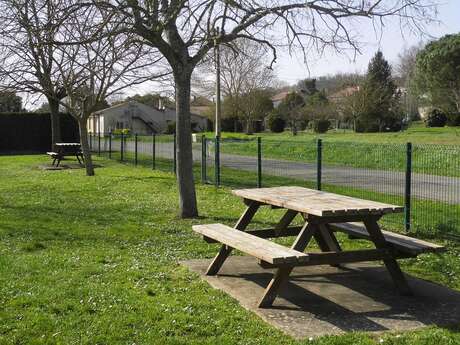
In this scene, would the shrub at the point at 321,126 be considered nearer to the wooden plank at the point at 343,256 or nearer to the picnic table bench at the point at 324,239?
the picnic table bench at the point at 324,239

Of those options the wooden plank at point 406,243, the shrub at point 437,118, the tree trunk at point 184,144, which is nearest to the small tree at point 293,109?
the shrub at point 437,118

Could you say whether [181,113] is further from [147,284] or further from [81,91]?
[81,91]

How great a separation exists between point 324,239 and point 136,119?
259ft

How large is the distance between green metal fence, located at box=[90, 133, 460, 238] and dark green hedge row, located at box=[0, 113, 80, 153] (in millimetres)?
15962

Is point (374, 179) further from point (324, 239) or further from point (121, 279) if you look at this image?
point (121, 279)

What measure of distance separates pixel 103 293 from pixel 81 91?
1834cm

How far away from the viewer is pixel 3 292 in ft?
19.9

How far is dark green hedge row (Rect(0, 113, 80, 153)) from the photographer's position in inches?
1547

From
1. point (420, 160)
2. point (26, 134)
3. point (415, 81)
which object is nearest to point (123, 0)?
point (420, 160)

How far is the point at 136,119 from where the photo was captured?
84438 mm

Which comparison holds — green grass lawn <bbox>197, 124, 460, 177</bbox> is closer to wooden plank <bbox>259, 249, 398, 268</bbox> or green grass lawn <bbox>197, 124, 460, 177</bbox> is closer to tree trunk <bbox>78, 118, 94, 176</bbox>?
wooden plank <bbox>259, 249, 398, 268</bbox>

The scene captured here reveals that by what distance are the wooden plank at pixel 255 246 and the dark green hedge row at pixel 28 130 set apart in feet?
110

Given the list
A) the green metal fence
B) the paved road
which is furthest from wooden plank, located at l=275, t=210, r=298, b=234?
the paved road

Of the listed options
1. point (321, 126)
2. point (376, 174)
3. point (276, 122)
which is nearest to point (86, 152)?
point (376, 174)
